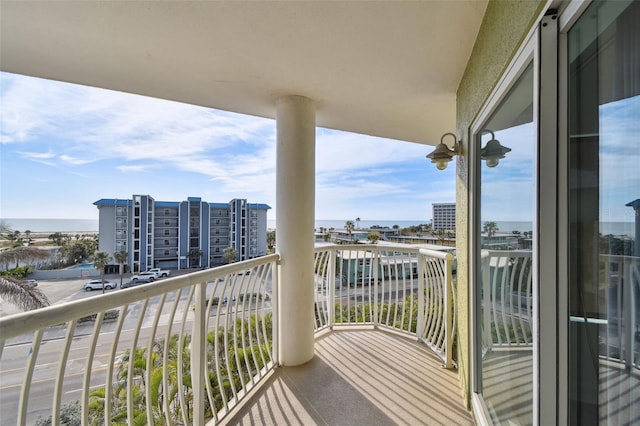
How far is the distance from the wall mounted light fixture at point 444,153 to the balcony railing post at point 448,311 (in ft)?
2.98

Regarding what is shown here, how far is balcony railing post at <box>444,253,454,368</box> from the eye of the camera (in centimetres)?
264

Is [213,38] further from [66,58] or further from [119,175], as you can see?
[119,175]

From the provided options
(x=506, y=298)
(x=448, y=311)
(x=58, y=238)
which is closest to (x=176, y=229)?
(x=58, y=238)

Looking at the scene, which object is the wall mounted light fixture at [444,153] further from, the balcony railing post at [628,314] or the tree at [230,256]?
the tree at [230,256]

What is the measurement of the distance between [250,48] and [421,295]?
3.15 m

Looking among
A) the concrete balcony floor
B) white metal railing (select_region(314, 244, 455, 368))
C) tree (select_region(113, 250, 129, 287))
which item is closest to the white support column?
the concrete balcony floor

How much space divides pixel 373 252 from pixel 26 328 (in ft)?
10.8

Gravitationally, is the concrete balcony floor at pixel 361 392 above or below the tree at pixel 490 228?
below

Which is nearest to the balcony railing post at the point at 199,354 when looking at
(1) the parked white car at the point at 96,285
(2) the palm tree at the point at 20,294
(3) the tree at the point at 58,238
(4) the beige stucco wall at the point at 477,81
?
(2) the palm tree at the point at 20,294

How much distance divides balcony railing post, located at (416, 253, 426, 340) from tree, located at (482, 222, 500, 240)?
4.93 ft

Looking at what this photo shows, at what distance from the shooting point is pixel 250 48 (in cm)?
200

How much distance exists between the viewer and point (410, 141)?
4.51 meters

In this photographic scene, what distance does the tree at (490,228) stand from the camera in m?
1.54

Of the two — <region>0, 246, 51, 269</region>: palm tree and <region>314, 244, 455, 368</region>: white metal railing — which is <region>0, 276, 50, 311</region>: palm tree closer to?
<region>0, 246, 51, 269</region>: palm tree
